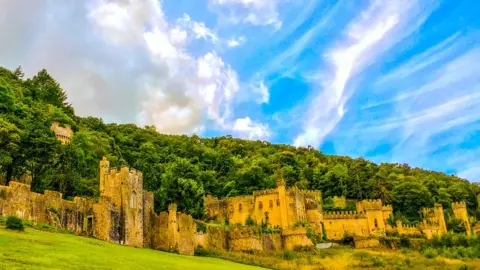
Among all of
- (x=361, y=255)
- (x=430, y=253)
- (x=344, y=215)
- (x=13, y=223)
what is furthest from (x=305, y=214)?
(x=13, y=223)

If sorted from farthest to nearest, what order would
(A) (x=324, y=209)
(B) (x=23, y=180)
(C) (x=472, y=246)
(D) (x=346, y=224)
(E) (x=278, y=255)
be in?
(A) (x=324, y=209) < (D) (x=346, y=224) < (C) (x=472, y=246) < (E) (x=278, y=255) < (B) (x=23, y=180)

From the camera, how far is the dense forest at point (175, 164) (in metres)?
52.1

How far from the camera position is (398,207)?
97.1m

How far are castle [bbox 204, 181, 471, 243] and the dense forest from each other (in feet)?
19.4

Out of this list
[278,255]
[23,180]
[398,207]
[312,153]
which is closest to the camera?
[23,180]

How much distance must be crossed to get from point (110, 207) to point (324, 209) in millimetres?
51945

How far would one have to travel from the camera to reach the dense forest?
52062mm

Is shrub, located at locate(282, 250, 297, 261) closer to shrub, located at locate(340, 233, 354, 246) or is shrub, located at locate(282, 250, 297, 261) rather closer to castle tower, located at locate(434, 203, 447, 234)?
shrub, located at locate(340, 233, 354, 246)

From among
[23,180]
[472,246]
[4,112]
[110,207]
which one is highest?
[4,112]

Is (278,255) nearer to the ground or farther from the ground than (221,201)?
nearer to the ground

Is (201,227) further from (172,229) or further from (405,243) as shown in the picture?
(405,243)

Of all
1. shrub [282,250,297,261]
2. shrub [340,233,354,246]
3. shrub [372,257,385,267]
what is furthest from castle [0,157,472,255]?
shrub [372,257,385,267]

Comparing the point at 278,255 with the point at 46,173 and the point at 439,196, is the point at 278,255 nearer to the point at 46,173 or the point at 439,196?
the point at 46,173

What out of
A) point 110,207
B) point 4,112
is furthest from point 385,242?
point 4,112
